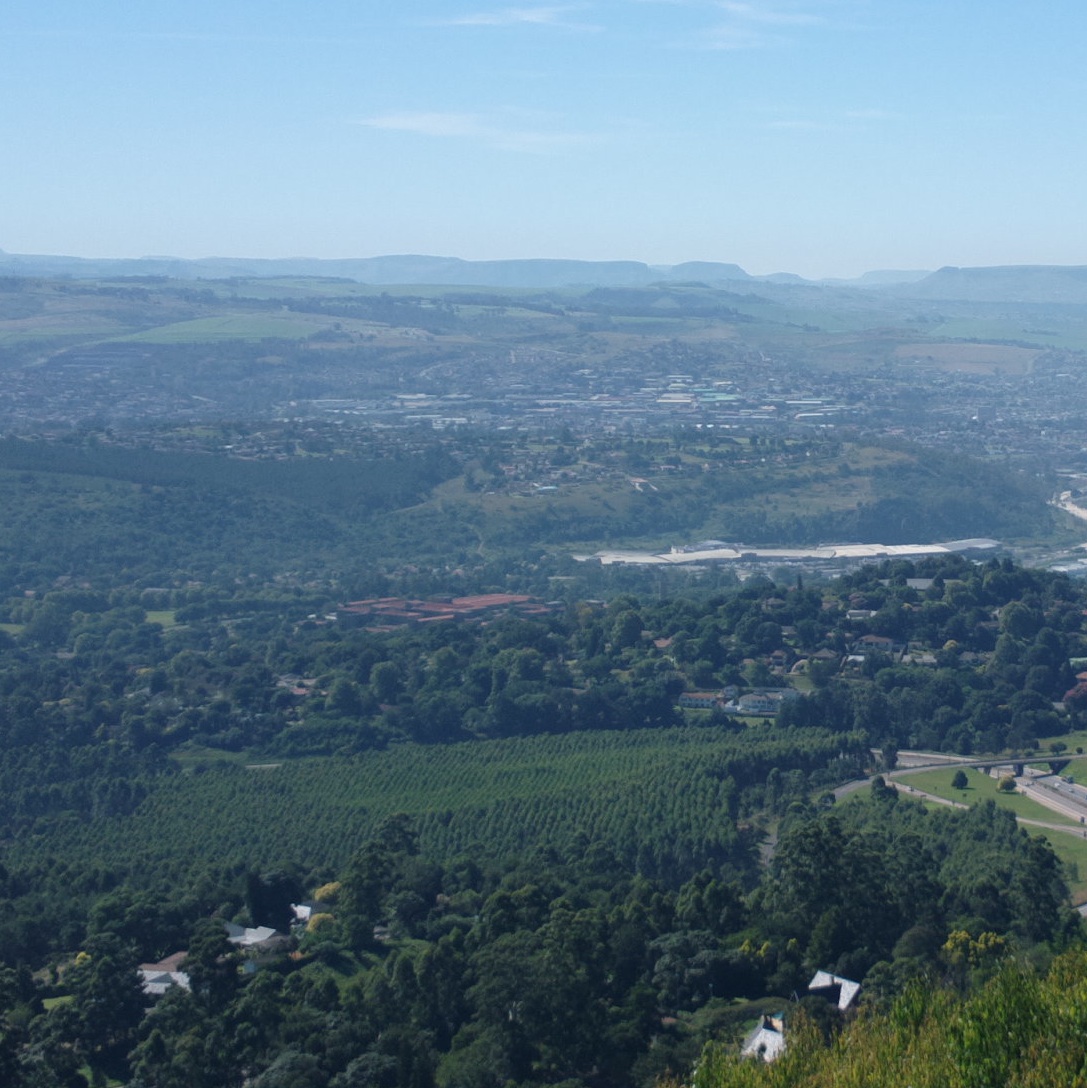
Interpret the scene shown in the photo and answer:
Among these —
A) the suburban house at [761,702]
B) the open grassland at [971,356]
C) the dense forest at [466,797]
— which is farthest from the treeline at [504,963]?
the open grassland at [971,356]

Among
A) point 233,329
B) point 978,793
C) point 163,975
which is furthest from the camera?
point 233,329

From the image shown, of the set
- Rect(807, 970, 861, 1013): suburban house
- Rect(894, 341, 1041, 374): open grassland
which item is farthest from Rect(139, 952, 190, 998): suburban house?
Rect(894, 341, 1041, 374): open grassland

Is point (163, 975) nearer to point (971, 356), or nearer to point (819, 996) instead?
point (819, 996)

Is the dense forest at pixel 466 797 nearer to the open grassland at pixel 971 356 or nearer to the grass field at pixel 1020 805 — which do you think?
the grass field at pixel 1020 805

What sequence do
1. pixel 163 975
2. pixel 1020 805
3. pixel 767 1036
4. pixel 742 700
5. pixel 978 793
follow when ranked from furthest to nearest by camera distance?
1. pixel 742 700
2. pixel 978 793
3. pixel 1020 805
4. pixel 163 975
5. pixel 767 1036

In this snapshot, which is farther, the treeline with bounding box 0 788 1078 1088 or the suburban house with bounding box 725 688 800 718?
the suburban house with bounding box 725 688 800 718

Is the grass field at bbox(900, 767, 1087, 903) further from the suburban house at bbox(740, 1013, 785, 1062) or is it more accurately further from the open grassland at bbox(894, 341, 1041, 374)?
the open grassland at bbox(894, 341, 1041, 374)

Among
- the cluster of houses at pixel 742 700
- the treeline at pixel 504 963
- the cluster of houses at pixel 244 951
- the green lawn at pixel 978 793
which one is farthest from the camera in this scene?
the cluster of houses at pixel 742 700

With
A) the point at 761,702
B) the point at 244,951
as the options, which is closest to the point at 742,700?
the point at 761,702

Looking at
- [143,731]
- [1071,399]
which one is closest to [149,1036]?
[143,731]

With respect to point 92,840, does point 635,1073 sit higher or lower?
higher

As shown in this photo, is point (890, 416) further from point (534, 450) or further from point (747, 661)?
point (747, 661)
